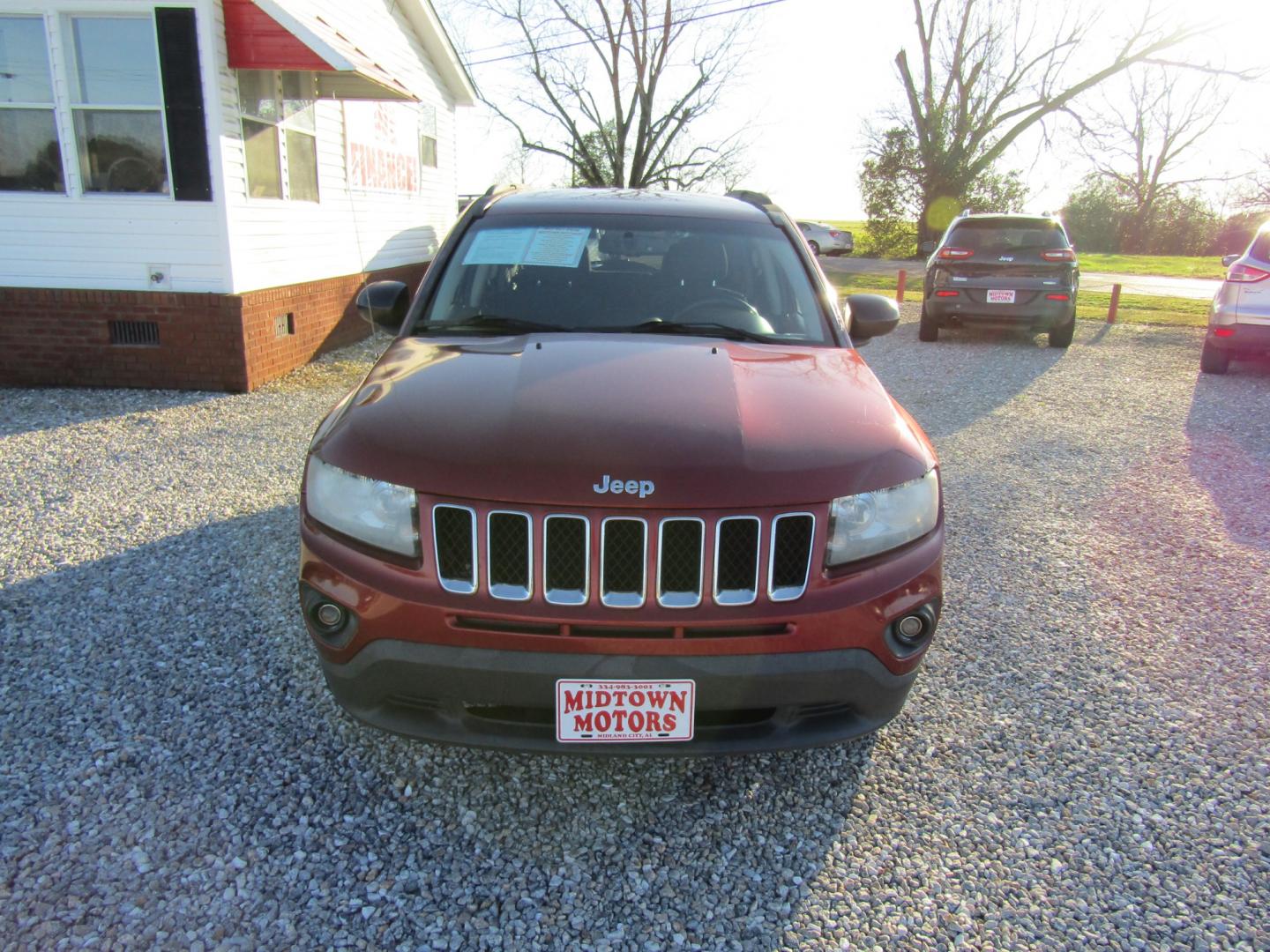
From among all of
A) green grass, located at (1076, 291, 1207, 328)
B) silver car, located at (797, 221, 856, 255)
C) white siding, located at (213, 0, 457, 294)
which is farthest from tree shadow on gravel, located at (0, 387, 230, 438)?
silver car, located at (797, 221, 856, 255)

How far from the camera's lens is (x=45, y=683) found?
3.15 meters

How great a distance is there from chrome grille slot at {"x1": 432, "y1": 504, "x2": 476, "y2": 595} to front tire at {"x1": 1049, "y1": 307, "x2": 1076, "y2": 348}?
37.6 ft

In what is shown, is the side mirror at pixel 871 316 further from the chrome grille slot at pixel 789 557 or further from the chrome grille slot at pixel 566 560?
the chrome grille slot at pixel 566 560

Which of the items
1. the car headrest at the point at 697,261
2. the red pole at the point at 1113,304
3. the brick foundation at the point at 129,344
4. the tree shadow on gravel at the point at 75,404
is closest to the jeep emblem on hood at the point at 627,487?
the car headrest at the point at 697,261

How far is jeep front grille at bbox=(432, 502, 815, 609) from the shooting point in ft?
7.09

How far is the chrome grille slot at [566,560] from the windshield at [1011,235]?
10.9 meters

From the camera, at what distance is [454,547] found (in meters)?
2.22

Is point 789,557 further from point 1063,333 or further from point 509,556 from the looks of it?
point 1063,333

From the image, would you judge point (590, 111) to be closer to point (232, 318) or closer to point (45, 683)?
point (232, 318)

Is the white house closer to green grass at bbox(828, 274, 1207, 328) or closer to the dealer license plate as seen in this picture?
the dealer license plate

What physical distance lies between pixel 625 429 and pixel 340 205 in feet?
29.8

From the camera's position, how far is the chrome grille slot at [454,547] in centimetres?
219

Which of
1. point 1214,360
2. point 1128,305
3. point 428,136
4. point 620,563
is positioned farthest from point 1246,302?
point 428,136

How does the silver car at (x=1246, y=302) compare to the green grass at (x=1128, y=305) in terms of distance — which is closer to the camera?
the silver car at (x=1246, y=302)
